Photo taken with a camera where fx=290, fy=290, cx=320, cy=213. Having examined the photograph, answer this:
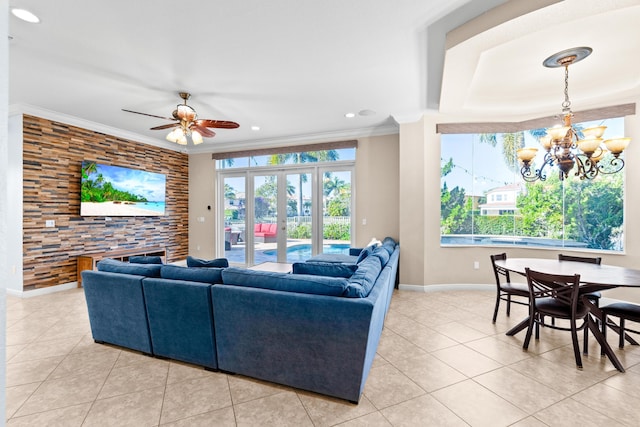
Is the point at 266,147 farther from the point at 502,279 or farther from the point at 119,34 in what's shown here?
the point at 502,279

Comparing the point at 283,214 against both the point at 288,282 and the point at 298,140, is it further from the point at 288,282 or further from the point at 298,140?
the point at 288,282

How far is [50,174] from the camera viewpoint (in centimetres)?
440

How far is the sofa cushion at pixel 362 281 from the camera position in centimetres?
187

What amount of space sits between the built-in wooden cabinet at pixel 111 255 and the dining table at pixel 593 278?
5.73m

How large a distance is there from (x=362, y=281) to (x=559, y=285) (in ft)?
5.80

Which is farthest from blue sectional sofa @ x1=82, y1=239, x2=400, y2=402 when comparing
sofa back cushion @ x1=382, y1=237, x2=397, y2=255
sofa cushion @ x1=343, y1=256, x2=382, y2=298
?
sofa back cushion @ x1=382, y1=237, x2=397, y2=255

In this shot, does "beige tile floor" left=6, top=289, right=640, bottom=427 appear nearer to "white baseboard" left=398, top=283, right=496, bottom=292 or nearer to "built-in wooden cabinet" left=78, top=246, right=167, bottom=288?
"white baseboard" left=398, top=283, right=496, bottom=292

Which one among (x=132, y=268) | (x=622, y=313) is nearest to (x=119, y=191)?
(x=132, y=268)

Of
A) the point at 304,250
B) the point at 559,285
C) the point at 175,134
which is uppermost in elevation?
the point at 175,134

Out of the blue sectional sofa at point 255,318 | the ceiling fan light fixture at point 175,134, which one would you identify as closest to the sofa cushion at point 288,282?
the blue sectional sofa at point 255,318

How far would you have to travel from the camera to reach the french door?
579cm

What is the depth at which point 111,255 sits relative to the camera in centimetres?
493

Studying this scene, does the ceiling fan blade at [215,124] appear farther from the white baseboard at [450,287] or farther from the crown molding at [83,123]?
the white baseboard at [450,287]

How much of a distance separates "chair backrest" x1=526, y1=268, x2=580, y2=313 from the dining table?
0.25 feet
